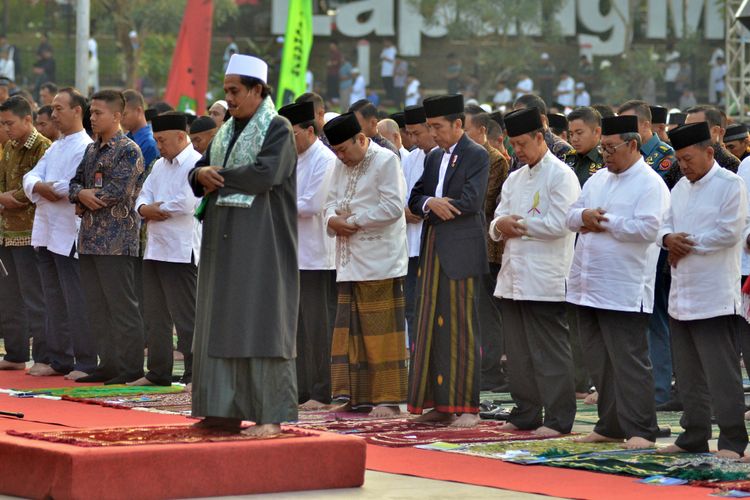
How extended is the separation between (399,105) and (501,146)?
22575mm

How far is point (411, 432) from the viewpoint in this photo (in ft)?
29.6

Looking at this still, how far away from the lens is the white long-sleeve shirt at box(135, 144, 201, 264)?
11.0 meters

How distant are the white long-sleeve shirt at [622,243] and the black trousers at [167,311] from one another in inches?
137

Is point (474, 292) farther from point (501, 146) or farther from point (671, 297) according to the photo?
point (501, 146)

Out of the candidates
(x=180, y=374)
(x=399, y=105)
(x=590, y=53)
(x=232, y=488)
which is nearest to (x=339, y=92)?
(x=399, y=105)

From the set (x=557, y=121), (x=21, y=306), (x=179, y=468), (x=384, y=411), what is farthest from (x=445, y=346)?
(x=21, y=306)

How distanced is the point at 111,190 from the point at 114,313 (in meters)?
0.94

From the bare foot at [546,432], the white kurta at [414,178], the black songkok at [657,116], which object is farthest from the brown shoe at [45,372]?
the black songkok at [657,116]

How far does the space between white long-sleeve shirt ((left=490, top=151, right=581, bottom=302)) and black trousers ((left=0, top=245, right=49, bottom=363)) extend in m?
4.56

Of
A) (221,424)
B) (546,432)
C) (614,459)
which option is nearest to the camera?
(221,424)

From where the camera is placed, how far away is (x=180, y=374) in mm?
12195

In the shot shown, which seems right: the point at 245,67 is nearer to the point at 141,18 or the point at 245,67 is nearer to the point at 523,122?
the point at 523,122

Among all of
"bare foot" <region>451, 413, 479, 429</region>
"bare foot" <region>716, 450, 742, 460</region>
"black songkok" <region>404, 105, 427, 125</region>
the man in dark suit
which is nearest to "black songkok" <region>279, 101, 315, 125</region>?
the man in dark suit

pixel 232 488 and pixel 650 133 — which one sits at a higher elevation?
pixel 650 133
